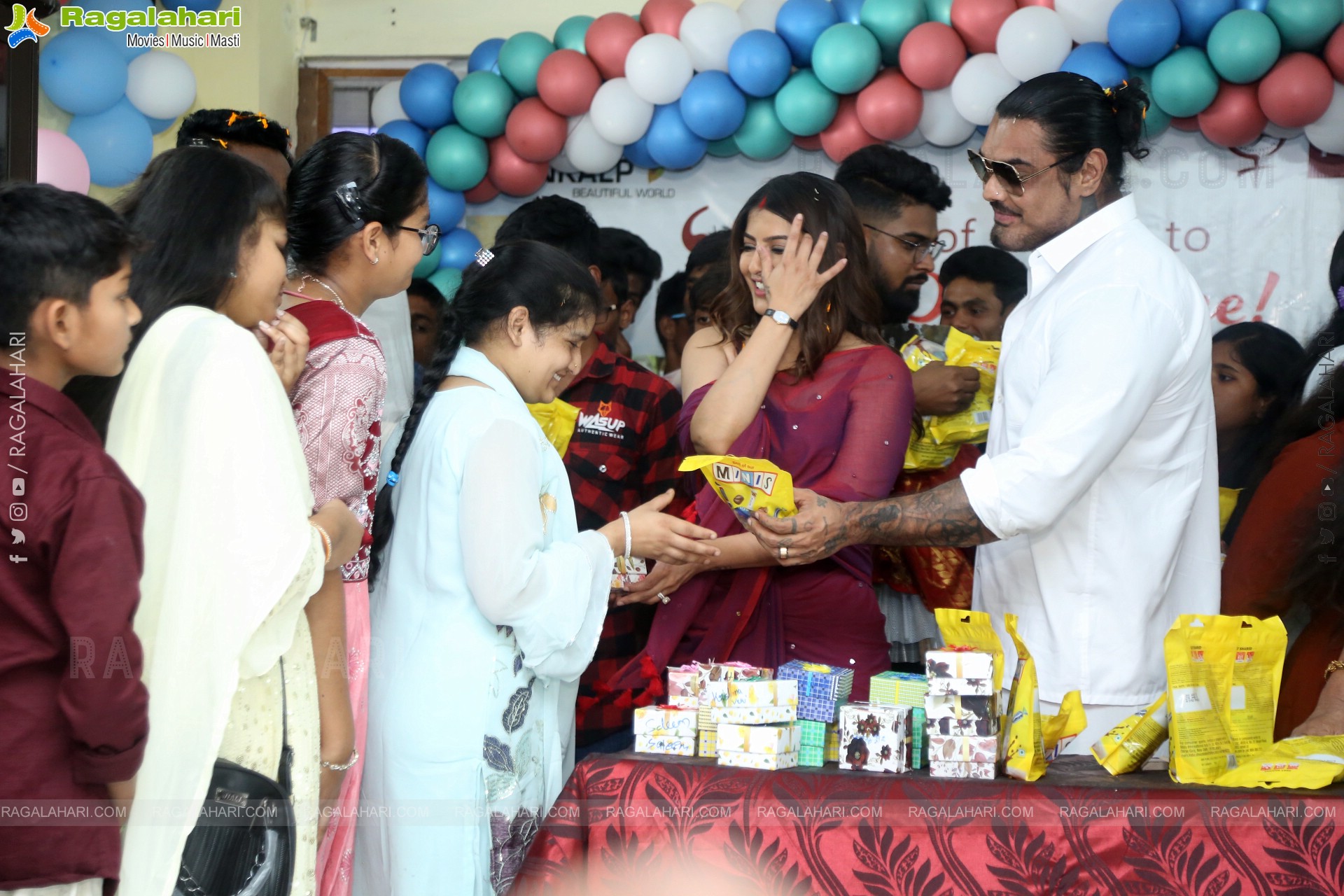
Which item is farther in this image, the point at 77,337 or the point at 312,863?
the point at 312,863

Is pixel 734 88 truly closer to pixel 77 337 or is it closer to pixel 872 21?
pixel 872 21

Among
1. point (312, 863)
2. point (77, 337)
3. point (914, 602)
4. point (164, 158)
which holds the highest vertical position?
point (164, 158)

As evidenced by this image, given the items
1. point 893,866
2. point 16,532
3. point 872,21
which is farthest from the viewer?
point 872,21

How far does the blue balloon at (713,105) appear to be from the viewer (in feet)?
13.8

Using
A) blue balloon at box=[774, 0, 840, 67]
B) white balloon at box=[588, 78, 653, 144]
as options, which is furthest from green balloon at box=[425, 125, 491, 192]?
blue balloon at box=[774, 0, 840, 67]

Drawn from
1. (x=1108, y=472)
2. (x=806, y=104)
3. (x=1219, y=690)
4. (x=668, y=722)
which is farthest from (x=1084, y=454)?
(x=806, y=104)

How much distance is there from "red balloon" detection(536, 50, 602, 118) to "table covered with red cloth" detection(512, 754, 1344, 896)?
2990 mm

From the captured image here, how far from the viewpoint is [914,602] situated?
10.0ft

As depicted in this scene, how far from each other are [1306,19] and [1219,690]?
9.21ft

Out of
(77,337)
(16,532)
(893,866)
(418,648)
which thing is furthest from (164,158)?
(893,866)

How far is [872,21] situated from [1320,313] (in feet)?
6.17

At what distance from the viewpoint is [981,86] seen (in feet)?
13.1

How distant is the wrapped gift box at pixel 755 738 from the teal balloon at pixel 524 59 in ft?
10.3

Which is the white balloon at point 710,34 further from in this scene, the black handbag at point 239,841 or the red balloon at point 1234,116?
the black handbag at point 239,841
